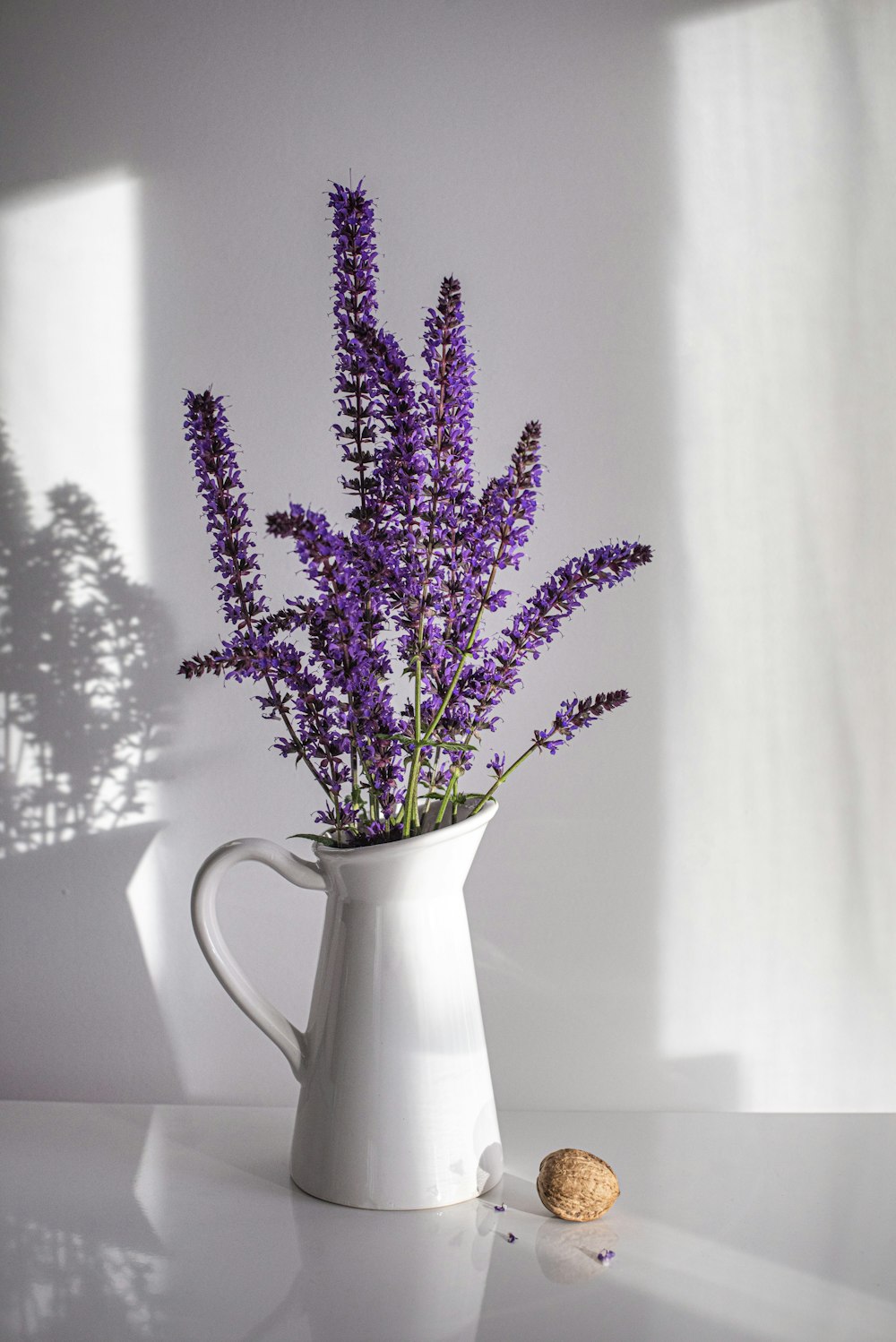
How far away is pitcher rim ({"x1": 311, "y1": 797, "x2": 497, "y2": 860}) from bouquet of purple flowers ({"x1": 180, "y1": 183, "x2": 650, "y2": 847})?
14 millimetres

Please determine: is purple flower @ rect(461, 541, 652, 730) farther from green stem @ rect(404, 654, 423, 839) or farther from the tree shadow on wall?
the tree shadow on wall

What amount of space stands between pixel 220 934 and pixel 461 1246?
10.4 inches

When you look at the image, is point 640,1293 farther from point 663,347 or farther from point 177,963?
point 663,347

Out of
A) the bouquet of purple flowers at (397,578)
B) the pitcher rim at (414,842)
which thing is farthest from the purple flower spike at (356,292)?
the pitcher rim at (414,842)

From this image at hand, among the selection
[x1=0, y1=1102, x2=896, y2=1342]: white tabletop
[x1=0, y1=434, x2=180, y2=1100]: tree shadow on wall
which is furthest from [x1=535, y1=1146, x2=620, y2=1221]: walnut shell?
[x1=0, y1=434, x2=180, y2=1100]: tree shadow on wall

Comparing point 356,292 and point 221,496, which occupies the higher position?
point 356,292

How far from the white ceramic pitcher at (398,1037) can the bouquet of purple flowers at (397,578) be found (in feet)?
0.10

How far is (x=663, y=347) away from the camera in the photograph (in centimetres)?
95

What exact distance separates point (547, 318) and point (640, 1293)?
2.54ft

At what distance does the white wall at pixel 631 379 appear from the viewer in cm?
94

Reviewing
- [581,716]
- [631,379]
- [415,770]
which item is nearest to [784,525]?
[631,379]

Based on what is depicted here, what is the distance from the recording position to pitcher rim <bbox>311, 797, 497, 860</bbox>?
687 millimetres

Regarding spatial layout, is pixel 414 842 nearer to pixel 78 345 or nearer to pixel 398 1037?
pixel 398 1037

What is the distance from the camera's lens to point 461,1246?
684mm
